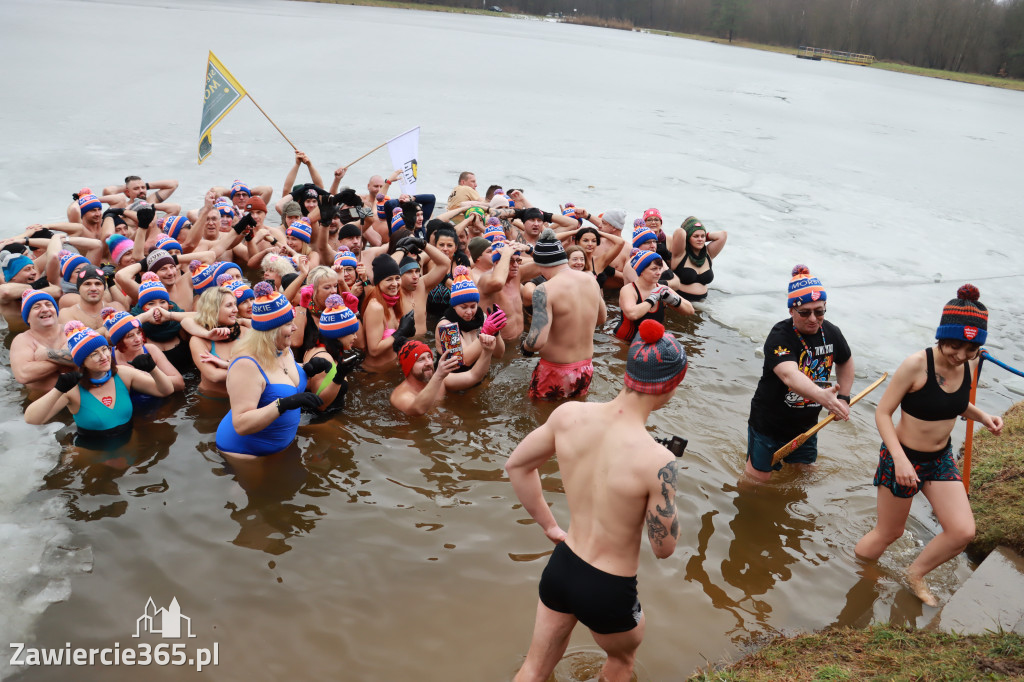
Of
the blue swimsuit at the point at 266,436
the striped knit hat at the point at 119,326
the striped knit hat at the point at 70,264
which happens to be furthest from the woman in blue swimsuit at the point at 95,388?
the striped knit hat at the point at 70,264

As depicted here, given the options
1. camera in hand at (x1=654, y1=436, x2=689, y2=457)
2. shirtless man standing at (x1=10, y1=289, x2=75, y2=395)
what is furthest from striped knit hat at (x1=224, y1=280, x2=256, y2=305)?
camera in hand at (x1=654, y1=436, x2=689, y2=457)

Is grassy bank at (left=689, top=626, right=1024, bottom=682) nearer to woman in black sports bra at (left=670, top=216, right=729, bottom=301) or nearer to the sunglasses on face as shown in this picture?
the sunglasses on face

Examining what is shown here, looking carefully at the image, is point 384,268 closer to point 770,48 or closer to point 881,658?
point 881,658

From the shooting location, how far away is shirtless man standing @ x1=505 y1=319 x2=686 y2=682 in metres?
2.96

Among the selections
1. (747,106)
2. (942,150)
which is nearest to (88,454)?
(942,150)

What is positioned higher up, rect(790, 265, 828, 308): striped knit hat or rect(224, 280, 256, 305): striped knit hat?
rect(790, 265, 828, 308): striped knit hat

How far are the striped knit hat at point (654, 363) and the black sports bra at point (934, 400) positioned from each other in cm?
217

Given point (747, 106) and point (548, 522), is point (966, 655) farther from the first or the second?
point (747, 106)

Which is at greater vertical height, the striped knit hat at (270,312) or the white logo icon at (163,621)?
the striped knit hat at (270,312)

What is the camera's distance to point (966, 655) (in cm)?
365

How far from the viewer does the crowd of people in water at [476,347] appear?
3.10 meters

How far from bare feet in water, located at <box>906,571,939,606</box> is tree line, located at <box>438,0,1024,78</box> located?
237 feet

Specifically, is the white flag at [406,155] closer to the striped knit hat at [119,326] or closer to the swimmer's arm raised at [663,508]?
the striped knit hat at [119,326]

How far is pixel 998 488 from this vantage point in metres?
5.47
